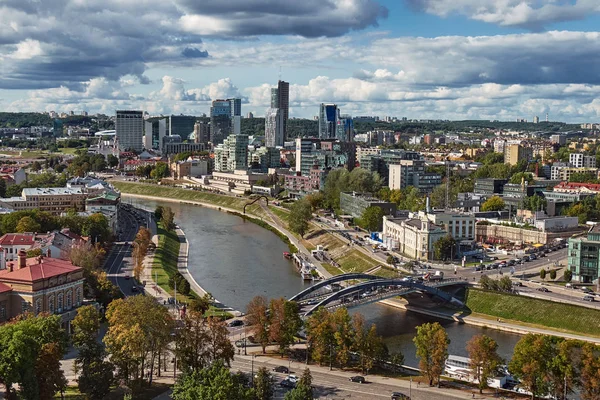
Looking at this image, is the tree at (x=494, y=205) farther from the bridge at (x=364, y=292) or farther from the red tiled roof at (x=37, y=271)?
the red tiled roof at (x=37, y=271)

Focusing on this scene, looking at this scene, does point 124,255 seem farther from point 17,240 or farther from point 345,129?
point 345,129

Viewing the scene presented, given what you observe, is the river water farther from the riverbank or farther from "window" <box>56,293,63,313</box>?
"window" <box>56,293,63,313</box>

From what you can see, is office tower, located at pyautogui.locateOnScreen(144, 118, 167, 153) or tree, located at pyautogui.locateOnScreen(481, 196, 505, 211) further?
office tower, located at pyautogui.locateOnScreen(144, 118, 167, 153)

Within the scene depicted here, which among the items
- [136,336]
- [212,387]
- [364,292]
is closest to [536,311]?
[364,292]

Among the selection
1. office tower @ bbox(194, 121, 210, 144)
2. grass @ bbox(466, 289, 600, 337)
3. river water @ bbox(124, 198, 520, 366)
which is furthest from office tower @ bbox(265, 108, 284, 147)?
grass @ bbox(466, 289, 600, 337)

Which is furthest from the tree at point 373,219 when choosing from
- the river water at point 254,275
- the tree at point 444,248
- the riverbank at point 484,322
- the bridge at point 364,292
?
the bridge at point 364,292

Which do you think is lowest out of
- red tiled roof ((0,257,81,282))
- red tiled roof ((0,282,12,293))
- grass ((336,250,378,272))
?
grass ((336,250,378,272))

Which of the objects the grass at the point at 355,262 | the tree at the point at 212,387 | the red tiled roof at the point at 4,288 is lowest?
the grass at the point at 355,262
